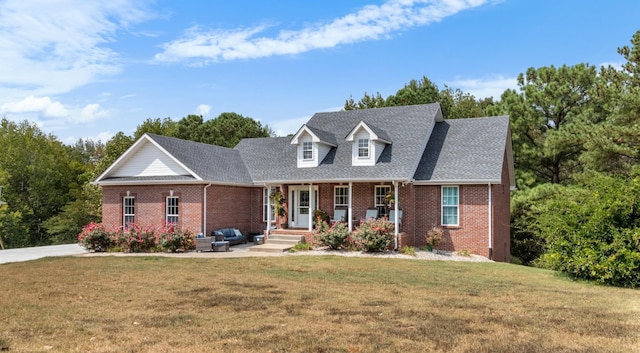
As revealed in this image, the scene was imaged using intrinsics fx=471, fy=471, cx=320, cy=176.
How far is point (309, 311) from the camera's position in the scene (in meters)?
8.88

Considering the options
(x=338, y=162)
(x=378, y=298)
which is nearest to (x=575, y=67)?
(x=338, y=162)

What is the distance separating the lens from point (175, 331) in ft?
24.4

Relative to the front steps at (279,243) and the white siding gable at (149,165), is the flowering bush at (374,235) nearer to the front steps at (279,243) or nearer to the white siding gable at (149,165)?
the front steps at (279,243)

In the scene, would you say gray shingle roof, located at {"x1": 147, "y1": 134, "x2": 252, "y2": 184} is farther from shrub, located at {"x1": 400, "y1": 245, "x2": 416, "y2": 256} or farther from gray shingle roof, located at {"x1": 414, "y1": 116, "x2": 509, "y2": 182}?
gray shingle roof, located at {"x1": 414, "y1": 116, "x2": 509, "y2": 182}

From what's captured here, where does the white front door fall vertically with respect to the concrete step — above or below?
above

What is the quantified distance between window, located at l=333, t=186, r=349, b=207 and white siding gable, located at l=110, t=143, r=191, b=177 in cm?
722

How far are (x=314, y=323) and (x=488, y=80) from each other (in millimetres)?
30033

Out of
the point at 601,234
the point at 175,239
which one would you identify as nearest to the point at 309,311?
the point at 601,234

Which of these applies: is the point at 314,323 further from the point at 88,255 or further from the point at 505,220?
the point at 505,220

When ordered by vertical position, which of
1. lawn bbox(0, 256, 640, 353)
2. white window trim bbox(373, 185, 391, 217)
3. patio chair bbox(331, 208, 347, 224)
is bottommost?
lawn bbox(0, 256, 640, 353)

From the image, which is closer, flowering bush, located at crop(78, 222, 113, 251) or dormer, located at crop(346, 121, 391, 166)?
flowering bush, located at crop(78, 222, 113, 251)

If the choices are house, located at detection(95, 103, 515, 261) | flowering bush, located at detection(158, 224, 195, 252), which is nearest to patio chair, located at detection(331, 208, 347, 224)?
house, located at detection(95, 103, 515, 261)

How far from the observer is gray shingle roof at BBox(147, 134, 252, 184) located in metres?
22.9

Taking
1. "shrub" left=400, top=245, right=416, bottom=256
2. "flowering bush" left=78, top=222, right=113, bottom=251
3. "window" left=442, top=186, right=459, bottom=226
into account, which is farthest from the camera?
"flowering bush" left=78, top=222, right=113, bottom=251
